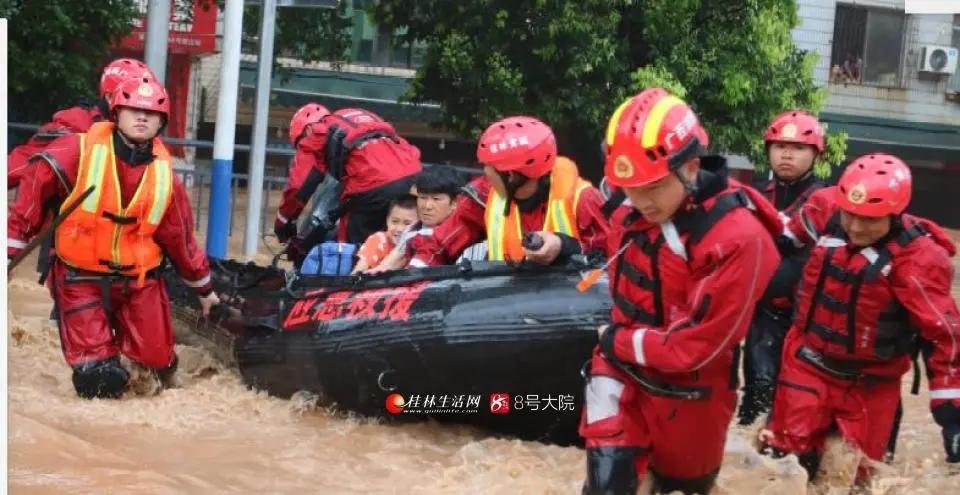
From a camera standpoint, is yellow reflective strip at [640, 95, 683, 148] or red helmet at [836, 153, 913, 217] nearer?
yellow reflective strip at [640, 95, 683, 148]

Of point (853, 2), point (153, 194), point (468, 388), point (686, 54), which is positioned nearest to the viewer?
point (468, 388)

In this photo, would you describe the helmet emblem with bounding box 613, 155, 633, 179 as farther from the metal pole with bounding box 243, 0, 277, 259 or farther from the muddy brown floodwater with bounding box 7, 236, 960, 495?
the metal pole with bounding box 243, 0, 277, 259

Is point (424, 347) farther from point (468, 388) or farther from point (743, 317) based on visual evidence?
point (743, 317)

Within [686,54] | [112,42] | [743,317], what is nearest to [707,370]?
[743,317]

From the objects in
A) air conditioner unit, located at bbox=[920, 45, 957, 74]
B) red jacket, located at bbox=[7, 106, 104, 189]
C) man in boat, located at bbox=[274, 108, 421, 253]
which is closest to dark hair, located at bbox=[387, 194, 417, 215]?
man in boat, located at bbox=[274, 108, 421, 253]

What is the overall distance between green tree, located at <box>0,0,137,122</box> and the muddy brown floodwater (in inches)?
299

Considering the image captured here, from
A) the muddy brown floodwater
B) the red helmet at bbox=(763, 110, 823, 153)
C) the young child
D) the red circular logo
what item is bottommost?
the muddy brown floodwater

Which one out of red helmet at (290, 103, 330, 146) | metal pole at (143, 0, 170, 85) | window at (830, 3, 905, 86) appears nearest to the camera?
red helmet at (290, 103, 330, 146)

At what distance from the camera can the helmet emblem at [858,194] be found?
5.36m

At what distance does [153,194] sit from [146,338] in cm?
73

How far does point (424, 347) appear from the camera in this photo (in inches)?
241

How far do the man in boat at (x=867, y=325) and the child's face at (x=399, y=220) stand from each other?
8.47ft

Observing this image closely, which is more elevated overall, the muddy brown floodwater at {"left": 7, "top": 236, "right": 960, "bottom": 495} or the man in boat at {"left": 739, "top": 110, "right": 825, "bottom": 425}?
the man in boat at {"left": 739, "top": 110, "right": 825, "bottom": 425}

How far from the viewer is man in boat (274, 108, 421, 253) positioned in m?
8.65
